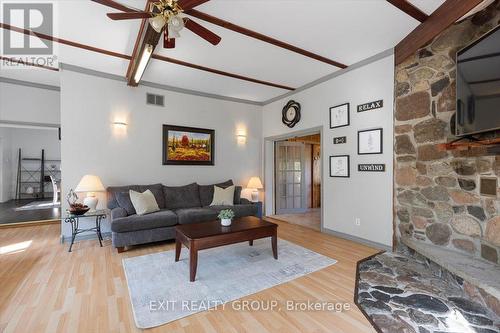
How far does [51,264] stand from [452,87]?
5319mm

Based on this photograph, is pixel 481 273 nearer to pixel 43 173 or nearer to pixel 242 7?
pixel 242 7

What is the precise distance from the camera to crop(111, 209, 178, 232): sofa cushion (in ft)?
11.1

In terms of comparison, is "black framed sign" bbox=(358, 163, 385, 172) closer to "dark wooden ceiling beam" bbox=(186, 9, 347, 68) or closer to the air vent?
"dark wooden ceiling beam" bbox=(186, 9, 347, 68)

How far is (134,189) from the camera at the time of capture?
421 centimetres

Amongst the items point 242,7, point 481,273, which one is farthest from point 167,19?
point 481,273

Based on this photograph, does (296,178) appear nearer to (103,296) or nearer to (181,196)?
(181,196)

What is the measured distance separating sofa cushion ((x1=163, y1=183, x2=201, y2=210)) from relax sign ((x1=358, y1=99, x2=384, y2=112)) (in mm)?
3426

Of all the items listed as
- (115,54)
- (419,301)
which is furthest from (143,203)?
(419,301)

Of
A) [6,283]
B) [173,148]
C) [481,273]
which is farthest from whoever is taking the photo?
[173,148]

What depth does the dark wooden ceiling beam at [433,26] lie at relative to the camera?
2.36 metres

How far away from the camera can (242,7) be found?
2.51 metres

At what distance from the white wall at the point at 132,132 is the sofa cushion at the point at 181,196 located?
32cm

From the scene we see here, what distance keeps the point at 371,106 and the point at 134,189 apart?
167 inches

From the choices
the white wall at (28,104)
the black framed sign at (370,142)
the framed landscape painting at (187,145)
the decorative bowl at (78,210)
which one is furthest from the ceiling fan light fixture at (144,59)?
the black framed sign at (370,142)
